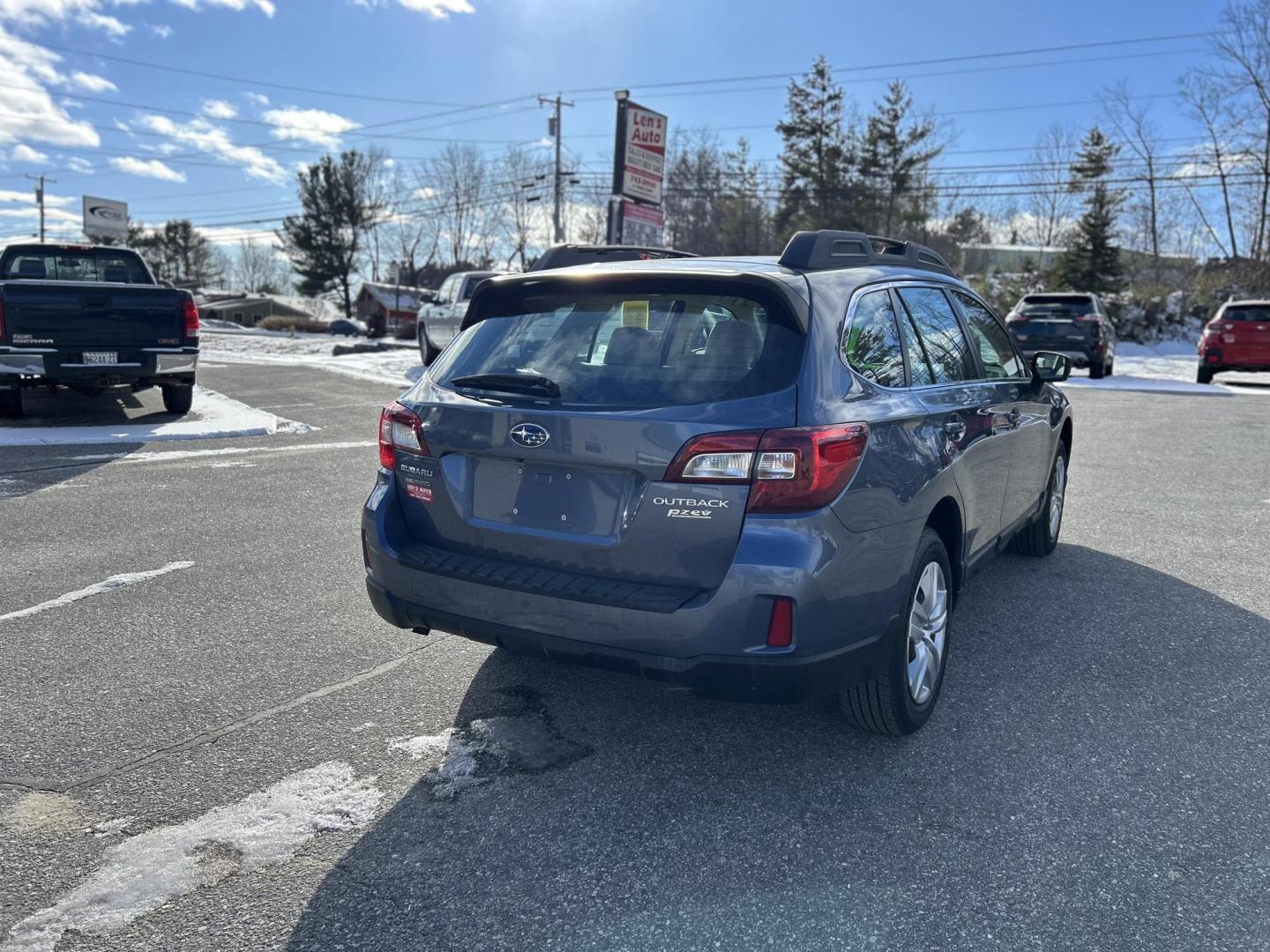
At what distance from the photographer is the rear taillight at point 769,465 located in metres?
2.71

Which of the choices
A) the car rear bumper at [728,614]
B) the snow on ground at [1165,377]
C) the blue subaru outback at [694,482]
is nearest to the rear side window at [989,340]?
the blue subaru outback at [694,482]

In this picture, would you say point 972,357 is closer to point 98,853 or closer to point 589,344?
point 589,344

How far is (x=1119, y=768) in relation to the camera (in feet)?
10.4

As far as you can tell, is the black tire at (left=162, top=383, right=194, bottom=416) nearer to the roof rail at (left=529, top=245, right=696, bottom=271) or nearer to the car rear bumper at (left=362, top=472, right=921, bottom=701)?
the roof rail at (left=529, top=245, right=696, bottom=271)

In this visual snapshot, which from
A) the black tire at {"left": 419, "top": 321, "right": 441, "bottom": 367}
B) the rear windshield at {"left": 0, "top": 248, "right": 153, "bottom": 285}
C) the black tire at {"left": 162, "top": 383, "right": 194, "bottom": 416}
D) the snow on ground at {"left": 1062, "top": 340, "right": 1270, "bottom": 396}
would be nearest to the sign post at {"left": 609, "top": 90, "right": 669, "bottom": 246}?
the black tire at {"left": 419, "top": 321, "right": 441, "bottom": 367}

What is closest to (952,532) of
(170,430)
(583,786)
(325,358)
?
(583,786)

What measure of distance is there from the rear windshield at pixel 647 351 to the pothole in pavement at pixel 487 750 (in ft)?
3.91

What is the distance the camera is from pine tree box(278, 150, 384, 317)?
223ft

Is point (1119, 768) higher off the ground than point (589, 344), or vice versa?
point (589, 344)

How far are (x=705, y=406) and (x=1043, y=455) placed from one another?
3.16 m

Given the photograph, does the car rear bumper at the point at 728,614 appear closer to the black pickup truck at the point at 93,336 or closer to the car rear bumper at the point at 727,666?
the car rear bumper at the point at 727,666

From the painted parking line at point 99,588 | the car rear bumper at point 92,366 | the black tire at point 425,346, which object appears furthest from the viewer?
the black tire at point 425,346

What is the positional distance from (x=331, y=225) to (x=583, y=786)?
237ft

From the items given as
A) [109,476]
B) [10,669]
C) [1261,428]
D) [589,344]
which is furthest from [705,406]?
[1261,428]
